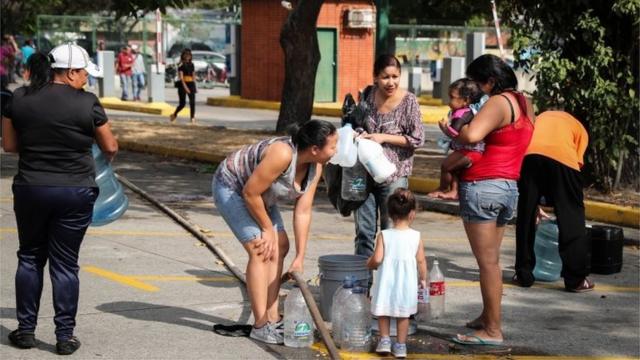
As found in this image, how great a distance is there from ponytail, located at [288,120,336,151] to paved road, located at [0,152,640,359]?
1.29 meters

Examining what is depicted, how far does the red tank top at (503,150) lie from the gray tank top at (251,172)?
3.55ft

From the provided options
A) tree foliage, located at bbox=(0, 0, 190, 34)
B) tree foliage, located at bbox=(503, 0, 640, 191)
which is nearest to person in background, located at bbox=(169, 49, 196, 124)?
tree foliage, located at bbox=(0, 0, 190, 34)

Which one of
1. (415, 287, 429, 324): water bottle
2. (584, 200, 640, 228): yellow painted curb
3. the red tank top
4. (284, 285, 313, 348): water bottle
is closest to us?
(284, 285, 313, 348): water bottle

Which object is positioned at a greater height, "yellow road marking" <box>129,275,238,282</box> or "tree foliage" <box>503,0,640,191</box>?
"tree foliage" <box>503,0,640,191</box>

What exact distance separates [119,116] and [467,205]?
72.8ft

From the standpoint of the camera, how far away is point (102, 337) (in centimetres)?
734

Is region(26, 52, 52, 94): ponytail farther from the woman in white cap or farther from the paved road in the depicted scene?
the paved road

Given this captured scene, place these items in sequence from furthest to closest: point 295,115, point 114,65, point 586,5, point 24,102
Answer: point 114,65 < point 295,115 < point 586,5 < point 24,102

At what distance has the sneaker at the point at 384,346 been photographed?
22.8 feet

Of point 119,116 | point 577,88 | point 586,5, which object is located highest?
point 586,5

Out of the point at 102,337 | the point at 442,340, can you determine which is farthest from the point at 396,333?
the point at 102,337

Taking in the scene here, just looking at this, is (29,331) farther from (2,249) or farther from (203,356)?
(2,249)

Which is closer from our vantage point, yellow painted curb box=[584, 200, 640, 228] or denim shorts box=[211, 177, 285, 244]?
denim shorts box=[211, 177, 285, 244]

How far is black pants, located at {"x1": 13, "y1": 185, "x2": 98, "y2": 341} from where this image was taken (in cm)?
680
